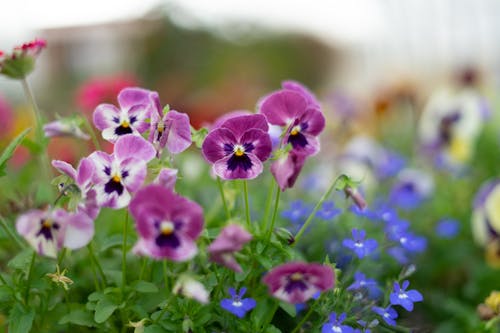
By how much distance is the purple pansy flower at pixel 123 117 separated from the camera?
82cm

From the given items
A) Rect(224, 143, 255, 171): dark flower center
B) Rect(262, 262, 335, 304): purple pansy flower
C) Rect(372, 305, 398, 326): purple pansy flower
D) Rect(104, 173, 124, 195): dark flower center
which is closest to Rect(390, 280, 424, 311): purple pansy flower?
Rect(372, 305, 398, 326): purple pansy flower

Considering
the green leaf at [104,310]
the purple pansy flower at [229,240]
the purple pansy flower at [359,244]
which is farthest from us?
the purple pansy flower at [359,244]

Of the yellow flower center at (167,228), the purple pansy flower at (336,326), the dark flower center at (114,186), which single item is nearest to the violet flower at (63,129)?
the dark flower center at (114,186)

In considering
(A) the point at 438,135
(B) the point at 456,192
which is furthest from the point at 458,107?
(B) the point at 456,192

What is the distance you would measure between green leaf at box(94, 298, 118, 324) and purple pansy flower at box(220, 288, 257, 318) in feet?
0.44

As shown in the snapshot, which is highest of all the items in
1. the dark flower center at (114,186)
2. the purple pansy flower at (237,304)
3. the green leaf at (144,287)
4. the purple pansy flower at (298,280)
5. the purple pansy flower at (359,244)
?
the dark flower center at (114,186)

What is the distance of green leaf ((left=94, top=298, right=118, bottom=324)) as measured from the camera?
0.76 m

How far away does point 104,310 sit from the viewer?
77 cm

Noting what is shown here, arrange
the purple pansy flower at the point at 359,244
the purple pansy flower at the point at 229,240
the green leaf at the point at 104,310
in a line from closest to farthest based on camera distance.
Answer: the purple pansy flower at the point at 229,240 < the green leaf at the point at 104,310 < the purple pansy flower at the point at 359,244

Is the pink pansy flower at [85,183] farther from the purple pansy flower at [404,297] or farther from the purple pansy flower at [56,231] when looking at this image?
the purple pansy flower at [404,297]

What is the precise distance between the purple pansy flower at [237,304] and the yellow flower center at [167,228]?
14 centimetres

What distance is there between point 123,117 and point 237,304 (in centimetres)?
28

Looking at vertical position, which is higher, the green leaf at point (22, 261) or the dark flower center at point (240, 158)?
the dark flower center at point (240, 158)

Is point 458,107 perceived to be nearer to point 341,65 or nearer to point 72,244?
point 72,244
